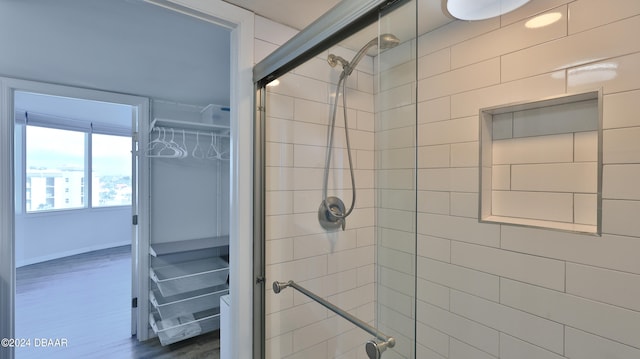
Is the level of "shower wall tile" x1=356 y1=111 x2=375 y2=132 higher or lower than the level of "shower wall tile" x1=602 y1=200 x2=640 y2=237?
higher

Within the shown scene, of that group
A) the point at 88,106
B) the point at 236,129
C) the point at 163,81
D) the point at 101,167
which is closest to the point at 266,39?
the point at 236,129

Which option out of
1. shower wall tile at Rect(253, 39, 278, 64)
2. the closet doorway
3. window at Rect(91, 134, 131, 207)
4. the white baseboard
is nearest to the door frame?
shower wall tile at Rect(253, 39, 278, 64)

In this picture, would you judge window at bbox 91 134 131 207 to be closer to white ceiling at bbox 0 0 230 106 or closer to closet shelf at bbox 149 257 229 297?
white ceiling at bbox 0 0 230 106

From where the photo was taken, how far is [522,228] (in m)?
1.18

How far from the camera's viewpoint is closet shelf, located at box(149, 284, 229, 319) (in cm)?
242

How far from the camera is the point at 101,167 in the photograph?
17.7 ft

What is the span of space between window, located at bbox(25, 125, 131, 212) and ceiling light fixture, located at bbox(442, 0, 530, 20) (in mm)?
5950

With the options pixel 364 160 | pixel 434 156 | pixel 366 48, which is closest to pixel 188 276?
pixel 364 160

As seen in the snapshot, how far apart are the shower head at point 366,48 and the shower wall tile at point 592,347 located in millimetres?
1260

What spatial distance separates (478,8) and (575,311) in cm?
128

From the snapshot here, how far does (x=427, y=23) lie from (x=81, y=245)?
6537 millimetres

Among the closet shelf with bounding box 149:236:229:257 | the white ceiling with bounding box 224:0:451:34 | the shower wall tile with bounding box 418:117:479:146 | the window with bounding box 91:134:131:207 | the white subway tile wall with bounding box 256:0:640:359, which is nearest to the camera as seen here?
the white subway tile wall with bounding box 256:0:640:359

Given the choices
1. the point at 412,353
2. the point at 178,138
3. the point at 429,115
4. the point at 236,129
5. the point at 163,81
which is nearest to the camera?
the point at 412,353

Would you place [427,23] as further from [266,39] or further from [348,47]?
[266,39]
